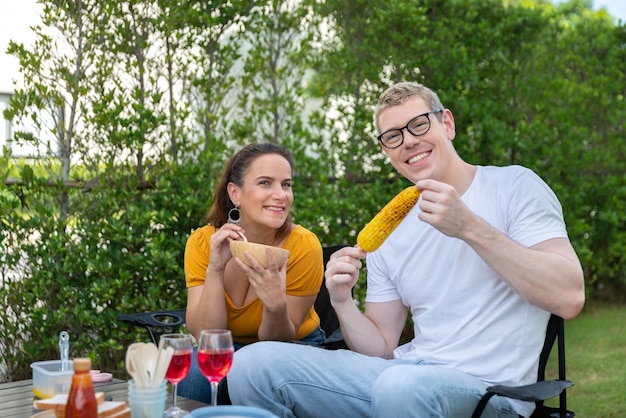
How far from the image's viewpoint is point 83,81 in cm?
437

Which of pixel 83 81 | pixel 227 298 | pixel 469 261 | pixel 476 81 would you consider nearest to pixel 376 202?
pixel 476 81

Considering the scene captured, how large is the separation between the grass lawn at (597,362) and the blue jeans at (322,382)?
239 cm

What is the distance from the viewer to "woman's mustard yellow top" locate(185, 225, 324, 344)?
304 cm

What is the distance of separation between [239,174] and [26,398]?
1.21 m

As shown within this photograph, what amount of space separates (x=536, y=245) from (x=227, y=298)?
49.5 inches

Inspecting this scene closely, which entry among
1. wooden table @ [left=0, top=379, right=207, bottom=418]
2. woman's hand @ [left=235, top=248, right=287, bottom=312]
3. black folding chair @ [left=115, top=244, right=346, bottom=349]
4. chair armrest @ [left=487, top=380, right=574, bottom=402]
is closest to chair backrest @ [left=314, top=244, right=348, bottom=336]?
black folding chair @ [left=115, top=244, right=346, bottom=349]

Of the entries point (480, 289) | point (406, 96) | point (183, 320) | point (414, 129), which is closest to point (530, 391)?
point (480, 289)

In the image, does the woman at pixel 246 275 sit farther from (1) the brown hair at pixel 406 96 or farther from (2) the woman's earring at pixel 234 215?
(1) the brown hair at pixel 406 96

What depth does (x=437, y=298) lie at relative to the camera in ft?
8.29

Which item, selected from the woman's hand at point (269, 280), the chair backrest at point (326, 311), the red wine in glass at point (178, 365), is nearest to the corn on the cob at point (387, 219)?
the woman's hand at point (269, 280)

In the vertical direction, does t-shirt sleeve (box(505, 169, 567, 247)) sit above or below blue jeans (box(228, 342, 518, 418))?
above

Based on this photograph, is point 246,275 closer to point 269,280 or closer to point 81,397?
point 269,280

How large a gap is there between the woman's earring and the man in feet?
2.47

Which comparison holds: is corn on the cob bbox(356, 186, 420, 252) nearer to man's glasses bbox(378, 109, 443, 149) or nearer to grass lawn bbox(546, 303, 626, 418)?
man's glasses bbox(378, 109, 443, 149)
